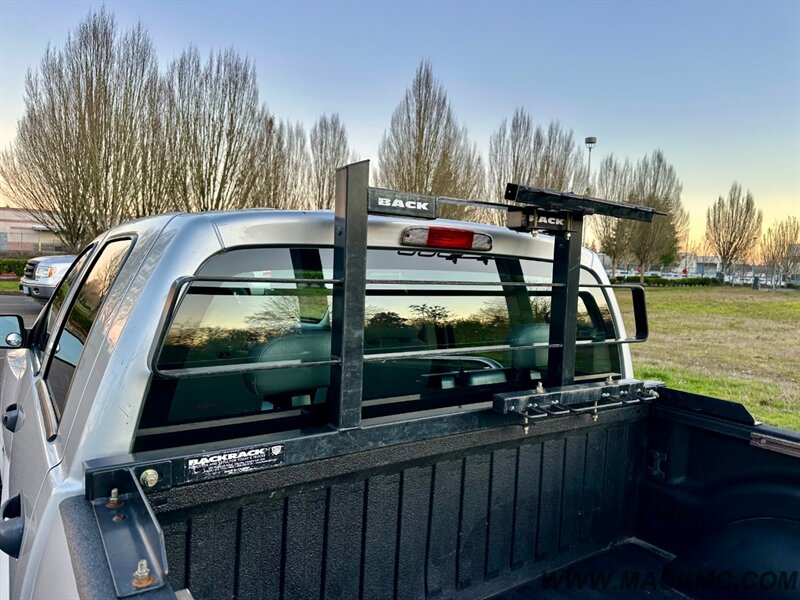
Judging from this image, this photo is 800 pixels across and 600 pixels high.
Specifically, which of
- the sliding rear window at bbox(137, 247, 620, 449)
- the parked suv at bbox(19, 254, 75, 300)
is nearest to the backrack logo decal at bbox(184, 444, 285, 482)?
the sliding rear window at bbox(137, 247, 620, 449)

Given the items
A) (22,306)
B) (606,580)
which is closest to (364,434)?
(606,580)

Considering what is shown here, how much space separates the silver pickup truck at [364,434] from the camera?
143cm

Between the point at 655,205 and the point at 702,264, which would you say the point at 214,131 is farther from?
the point at 702,264

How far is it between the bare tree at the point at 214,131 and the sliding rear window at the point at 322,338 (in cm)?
1817

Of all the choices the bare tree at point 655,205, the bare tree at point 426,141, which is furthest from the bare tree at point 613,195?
the bare tree at point 426,141

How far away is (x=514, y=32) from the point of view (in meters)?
12.9

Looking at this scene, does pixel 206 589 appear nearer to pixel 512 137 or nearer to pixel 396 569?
pixel 396 569

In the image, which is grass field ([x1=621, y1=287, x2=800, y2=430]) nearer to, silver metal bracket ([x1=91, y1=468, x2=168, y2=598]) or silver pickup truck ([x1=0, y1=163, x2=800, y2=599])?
silver pickup truck ([x1=0, y1=163, x2=800, y2=599])

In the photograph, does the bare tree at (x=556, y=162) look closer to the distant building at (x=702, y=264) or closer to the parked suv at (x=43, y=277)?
the parked suv at (x=43, y=277)

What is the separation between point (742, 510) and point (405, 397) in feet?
4.83

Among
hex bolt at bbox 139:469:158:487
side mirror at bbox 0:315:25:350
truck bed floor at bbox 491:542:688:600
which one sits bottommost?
truck bed floor at bbox 491:542:688:600

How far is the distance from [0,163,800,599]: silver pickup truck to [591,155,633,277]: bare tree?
37.3 meters

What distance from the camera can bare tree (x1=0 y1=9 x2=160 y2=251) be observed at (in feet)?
Answer: 56.5

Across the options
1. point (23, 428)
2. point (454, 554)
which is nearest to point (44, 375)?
point (23, 428)
